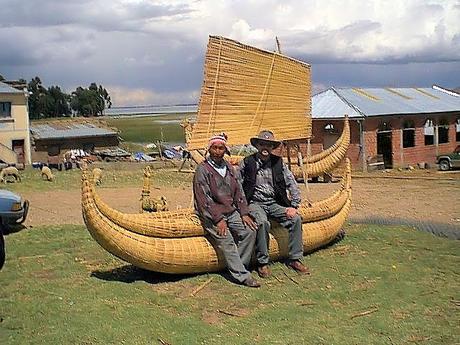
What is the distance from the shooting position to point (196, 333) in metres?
5.55

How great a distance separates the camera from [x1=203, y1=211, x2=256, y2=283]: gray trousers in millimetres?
7098

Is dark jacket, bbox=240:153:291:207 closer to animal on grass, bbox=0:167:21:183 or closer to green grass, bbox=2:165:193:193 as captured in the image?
green grass, bbox=2:165:193:193

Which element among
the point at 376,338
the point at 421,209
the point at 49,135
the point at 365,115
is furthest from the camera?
the point at 49,135

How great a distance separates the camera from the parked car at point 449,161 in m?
24.8

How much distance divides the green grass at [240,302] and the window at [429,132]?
19.7 metres

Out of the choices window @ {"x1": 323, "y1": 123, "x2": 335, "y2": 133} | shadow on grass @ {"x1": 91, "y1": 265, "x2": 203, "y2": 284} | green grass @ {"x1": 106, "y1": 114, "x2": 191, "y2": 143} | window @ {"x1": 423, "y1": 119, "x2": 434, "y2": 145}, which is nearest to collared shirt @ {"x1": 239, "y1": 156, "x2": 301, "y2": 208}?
shadow on grass @ {"x1": 91, "y1": 265, "x2": 203, "y2": 284}

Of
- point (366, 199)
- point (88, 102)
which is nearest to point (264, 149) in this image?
point (366, 199)

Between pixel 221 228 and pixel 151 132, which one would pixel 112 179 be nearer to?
pixel 221 228

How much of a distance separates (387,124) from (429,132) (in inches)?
149

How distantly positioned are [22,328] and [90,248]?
3.63 m

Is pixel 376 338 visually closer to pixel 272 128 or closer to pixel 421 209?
pixel 272 128

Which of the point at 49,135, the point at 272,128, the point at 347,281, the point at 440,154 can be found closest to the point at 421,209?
the point at 272,128

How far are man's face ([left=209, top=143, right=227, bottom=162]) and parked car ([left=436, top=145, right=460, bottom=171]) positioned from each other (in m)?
19.8

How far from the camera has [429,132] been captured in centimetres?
2817
